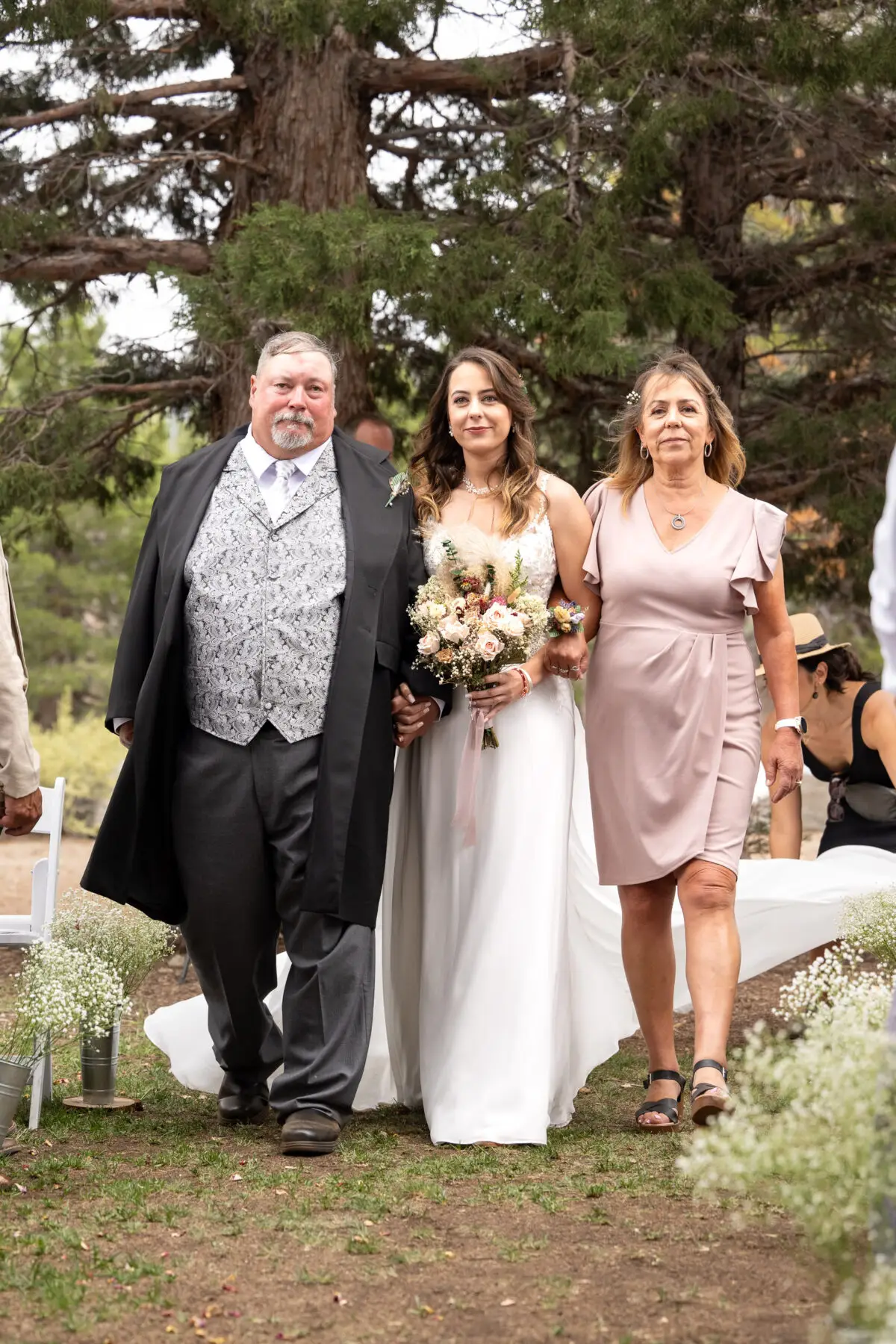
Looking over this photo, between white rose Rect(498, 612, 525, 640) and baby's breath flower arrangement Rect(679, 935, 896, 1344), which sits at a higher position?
white rose Rect(498, 612, 525, 640)

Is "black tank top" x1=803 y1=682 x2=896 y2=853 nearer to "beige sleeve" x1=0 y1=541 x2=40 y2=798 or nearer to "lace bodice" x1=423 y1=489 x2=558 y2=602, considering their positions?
"lace bodice" x1=423 y1=489 x2=558 y2=602

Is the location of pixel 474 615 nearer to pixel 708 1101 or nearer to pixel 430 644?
pixel 430 644

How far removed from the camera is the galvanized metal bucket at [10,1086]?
4.71 meters

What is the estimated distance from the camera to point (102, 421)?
9.66 meters

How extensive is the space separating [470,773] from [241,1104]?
4.43ft

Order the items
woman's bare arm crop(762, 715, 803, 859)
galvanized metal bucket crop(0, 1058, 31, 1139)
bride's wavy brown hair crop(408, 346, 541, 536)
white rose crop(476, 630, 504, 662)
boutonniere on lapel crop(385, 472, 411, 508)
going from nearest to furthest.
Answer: galvanized metal bucket crop(0, 1058, 31, 1139) < white rose crop(476, 630, 504, 662) < boutonniere on lapel crop(385, 472, 411, 508) < bride's wavy brown hair crop(408, 346, 541, 536) < woman's bare arm crop(762, 715, 803, 859)

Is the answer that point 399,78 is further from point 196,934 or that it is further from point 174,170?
point 196,934

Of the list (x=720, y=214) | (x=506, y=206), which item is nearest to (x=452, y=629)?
Answer: (x=506, y=206)

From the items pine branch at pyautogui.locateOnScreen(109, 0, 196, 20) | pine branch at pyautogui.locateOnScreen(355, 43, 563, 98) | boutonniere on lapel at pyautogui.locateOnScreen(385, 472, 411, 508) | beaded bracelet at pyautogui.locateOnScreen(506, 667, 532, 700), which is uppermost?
pine branch at pyautogui.locateOnScreen(109, 0, 196, 20)

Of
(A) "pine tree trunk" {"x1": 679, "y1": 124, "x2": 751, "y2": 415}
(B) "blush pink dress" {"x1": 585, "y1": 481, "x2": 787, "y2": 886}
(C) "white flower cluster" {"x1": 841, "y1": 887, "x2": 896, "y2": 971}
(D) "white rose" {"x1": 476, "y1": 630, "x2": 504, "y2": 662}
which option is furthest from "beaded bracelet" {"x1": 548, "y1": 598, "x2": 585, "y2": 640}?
(A) "pine tree trunk" {"x1": 679, "y1": 124, "x2": 751, "y2": 415}

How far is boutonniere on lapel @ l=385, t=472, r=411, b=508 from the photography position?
5387 mm

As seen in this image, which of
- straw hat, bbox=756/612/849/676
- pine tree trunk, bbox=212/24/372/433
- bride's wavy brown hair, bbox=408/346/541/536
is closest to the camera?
bride's wavy brown hair, bbox=408/346/541/536

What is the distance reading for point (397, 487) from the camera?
5418 mm

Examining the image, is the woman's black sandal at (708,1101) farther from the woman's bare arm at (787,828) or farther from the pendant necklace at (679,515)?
the woman's bare arm at (787,828)
